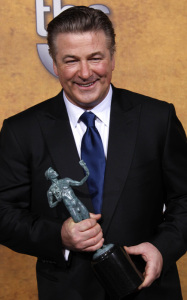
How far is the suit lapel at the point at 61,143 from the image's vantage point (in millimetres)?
1377

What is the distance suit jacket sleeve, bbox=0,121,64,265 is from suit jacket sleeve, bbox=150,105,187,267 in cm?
26

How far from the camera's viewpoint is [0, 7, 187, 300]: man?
1.37m

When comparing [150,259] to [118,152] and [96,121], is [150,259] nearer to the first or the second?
[118,152]

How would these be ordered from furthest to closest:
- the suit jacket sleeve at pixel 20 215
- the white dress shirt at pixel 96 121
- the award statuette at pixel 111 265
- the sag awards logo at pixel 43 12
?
the sag awards logo at pixel 43 12
the white dress shirt at pixel 96 121
the suit jacket sleeve at pixel 20 215
the award statuette at pixel 111 265

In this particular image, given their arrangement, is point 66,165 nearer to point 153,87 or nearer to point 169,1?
point 153,87

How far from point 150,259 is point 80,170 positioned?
0.95 feet

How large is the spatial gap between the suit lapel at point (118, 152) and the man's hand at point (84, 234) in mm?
149

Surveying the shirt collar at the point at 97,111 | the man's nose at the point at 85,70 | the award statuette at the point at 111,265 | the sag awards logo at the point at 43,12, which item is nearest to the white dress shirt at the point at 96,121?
the shirt collar at the point at 97,111

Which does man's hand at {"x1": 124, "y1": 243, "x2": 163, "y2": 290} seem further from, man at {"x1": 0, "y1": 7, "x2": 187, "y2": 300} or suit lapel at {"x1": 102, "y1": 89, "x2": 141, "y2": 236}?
suit lapel at {"x1": 102, "y1": 89, "x2": 141, "y2": 236}

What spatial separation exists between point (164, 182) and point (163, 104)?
0.71 feet

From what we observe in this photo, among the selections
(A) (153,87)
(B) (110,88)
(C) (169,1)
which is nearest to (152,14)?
(C) (169,1)

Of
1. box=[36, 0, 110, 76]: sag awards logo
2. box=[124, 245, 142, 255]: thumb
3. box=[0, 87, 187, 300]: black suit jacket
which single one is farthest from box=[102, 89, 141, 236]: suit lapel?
box=[36, 0, 110, 76]: sag awards logo

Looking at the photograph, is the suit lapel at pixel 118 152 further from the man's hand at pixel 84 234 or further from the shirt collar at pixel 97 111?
the man's hand at pixel 84 234

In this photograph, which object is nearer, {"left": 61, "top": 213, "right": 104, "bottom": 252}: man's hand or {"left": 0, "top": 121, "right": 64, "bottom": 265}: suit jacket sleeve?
{"left": 61, "top": 213, "right": 104, "bottom": 252}: man's hand
